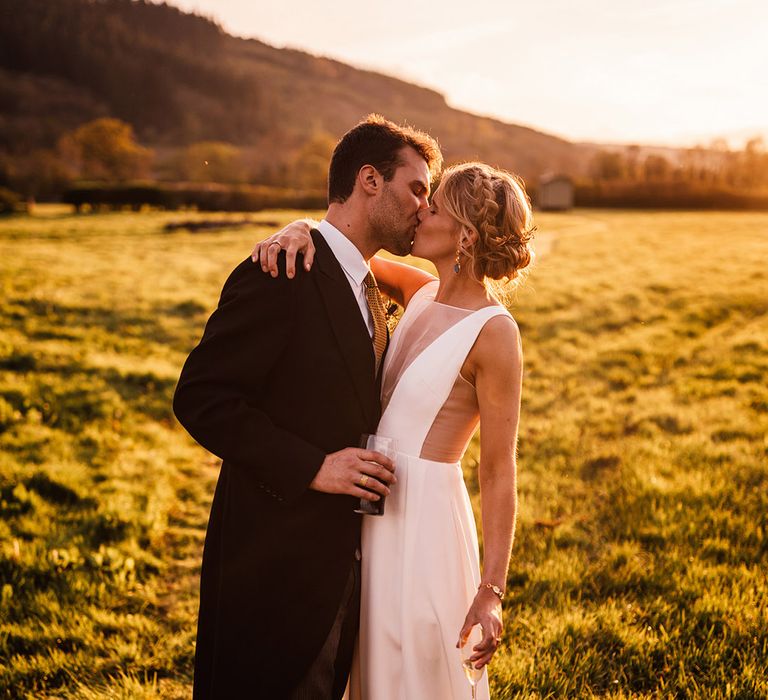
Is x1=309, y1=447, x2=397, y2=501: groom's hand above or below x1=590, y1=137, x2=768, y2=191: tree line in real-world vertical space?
below

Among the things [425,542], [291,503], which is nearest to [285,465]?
[291,503]

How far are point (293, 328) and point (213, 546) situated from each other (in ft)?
3.33

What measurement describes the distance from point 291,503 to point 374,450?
0.38 metres

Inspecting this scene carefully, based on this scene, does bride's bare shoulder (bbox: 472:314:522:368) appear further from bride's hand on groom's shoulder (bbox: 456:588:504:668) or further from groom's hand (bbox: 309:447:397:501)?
bride's hand on groom's shoulder (bbox: 456:588:504:668)

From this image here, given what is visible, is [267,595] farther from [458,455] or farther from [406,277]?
[406,277]

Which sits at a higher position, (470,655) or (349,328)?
(349,328)

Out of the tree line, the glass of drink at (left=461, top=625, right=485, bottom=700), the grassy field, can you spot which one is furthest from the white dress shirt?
the tree line

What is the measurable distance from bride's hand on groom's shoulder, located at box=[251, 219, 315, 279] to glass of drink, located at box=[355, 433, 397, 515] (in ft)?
2.23

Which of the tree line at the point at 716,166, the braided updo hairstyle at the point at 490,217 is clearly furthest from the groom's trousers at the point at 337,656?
the tree line at the point at 716,166

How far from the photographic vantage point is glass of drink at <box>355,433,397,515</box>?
2.19 m

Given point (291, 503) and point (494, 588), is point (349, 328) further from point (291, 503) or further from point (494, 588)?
point (494, 588)

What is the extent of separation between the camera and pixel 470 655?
244 centimetres

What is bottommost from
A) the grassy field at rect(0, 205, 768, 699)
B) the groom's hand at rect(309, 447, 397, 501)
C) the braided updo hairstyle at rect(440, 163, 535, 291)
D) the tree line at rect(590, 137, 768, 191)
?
the grassy field at rect(0, 205, 768, 699)

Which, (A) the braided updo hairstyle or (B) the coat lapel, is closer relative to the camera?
(B) the coat lapel
